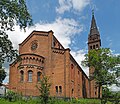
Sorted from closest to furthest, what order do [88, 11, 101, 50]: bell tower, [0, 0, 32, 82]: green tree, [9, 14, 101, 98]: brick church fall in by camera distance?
[0, 0, 32, 82]: green tree → [9, 14, 101, 98]: brick church → [88, 11, 101, 50]: bell tower

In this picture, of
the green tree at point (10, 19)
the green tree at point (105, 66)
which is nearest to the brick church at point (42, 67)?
the green tree at point (105, 66)

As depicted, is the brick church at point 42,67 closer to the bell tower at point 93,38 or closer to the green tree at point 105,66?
the green tree at point 105,66

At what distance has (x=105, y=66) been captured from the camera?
4388 centimetres

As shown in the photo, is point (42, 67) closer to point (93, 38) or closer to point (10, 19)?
point (10, 19)

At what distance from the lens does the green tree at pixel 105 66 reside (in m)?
43.3

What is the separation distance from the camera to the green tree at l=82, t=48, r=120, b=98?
4334 centimetres

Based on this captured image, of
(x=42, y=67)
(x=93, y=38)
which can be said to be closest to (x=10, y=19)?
(x=42, y=67)

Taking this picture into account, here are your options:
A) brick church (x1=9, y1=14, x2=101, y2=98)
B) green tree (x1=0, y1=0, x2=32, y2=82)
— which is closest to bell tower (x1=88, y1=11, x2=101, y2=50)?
brick church (x1=9, y1=14, x2=101, y2=98)

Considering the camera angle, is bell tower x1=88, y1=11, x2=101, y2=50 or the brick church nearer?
the brick church

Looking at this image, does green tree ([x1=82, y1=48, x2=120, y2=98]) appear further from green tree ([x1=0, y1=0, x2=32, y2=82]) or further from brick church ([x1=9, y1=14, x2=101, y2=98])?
green tree ([x1=0, y1=0, x2=32, y2=82])

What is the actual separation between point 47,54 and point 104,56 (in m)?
11.7

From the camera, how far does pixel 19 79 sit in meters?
41.2

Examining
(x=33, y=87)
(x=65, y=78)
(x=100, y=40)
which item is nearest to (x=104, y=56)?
(x=65, y=78)

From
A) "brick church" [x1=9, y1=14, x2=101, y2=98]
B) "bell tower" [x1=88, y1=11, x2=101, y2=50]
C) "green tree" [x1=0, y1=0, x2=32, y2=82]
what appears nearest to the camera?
"green tree" [x1=0, y1=0, x2=32, y2=82]
